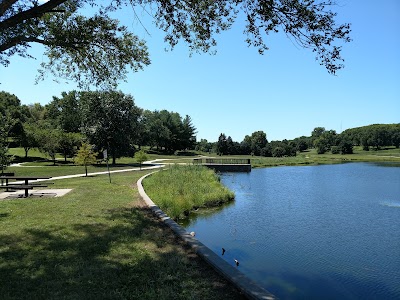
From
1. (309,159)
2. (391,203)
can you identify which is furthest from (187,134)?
(391,203)

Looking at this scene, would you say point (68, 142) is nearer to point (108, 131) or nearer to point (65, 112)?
point (108, 131)

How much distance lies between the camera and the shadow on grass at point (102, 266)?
16.2 feet

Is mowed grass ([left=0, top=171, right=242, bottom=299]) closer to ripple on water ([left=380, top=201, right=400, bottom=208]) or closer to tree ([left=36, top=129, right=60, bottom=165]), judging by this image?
ripple on water ([left=380, top=201, right=400, bottom=208])

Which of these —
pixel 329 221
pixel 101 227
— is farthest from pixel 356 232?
pixel 101 227

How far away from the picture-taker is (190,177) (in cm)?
2539

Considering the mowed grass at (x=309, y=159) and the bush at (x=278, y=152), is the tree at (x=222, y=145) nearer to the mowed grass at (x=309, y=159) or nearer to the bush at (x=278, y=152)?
the mowed grass at (x=309, y=159)

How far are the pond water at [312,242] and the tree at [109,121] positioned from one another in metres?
22.4

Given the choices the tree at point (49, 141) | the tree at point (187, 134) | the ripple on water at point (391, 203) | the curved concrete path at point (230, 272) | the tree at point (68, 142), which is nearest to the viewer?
the curved concrete path at point (230, 272)

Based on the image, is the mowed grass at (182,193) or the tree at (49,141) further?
the tree at (49,141)

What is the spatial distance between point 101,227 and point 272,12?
22.9 ft

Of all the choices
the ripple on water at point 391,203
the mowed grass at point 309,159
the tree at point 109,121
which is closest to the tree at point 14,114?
the tree at point 109,121

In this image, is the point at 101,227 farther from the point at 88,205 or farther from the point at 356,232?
the point at 356,232

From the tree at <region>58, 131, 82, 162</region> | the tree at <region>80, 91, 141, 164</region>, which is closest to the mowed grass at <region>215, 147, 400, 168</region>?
the tree at <region>80, 91, 141, 164</region>

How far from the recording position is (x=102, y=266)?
5961mm
